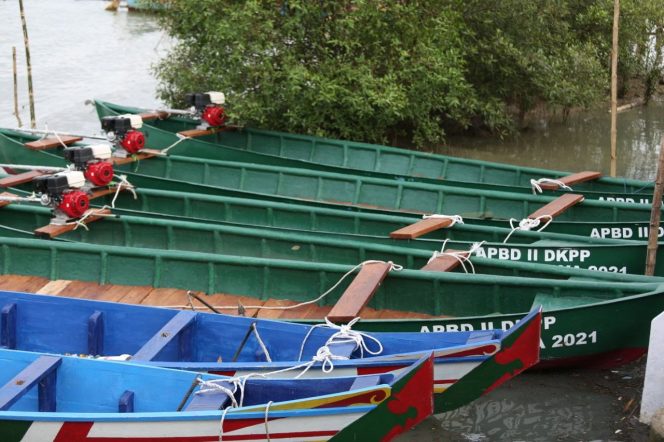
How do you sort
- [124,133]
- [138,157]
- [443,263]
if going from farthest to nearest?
[138,157], [124,133], [443,263]

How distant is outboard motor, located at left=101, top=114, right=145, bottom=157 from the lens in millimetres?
15477

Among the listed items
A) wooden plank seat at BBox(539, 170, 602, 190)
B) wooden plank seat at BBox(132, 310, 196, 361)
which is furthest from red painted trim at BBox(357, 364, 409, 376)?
wooden plank seat at BBox(539, 170, 602, 190)

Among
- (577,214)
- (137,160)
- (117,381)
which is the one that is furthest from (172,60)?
(117,381)

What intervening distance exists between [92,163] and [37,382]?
580 centimetres

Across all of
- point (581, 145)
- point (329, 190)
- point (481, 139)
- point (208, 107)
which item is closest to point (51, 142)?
point (208, 107)

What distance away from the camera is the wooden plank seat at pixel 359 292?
9.78m

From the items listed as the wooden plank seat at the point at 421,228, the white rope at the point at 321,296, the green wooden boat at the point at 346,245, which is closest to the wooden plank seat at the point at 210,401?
the white rope at the point at 321,296

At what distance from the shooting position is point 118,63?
3344 centimetres

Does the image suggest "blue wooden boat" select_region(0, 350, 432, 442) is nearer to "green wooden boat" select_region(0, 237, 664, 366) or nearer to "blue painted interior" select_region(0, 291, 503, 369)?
"blue painted interior" select_region(0, 291, 503, 369)

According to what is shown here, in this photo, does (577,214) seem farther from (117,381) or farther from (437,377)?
(117,381)

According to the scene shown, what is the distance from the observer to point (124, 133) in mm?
15664

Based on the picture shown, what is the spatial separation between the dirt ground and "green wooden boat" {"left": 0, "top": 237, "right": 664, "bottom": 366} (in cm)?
36

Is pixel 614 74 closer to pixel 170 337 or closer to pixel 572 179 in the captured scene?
pixel 572 179

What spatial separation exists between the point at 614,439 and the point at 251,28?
34.5 feet
